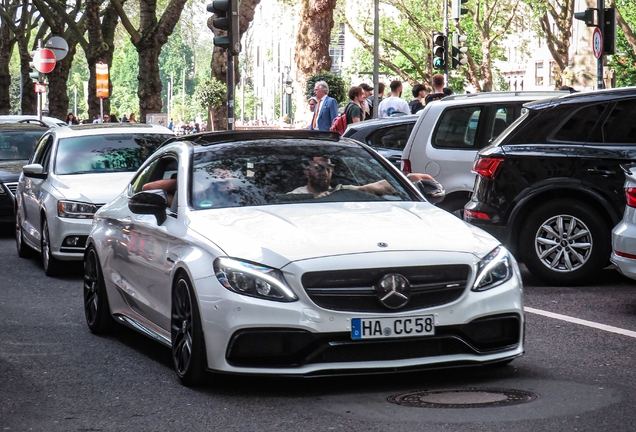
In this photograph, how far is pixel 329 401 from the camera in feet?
22.0

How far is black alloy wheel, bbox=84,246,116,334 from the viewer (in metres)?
9.26

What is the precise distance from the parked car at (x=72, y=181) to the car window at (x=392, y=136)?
293cm

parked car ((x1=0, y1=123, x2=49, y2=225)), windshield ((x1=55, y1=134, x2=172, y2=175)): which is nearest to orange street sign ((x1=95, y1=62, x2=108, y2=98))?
parked car ((x1=0, y1=123, x2=49, y2=225))

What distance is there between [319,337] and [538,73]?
93918mm

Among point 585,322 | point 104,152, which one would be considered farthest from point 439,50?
point 585,322

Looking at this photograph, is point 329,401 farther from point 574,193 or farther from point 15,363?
point 574,193

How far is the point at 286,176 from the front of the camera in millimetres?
8094

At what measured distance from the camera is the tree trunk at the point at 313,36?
36781 mm

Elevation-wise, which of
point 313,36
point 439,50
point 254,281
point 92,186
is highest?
point 313,36

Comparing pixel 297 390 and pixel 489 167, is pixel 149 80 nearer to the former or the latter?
pixel 489 167

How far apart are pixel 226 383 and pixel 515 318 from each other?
1573 millimetres

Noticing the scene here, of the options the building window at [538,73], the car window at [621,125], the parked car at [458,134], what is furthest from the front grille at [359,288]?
the building window at [538,73]

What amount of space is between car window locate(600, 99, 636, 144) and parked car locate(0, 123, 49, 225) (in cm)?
1022

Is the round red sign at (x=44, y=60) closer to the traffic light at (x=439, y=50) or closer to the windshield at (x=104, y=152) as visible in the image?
the traffic light at (x=439, y=50)
